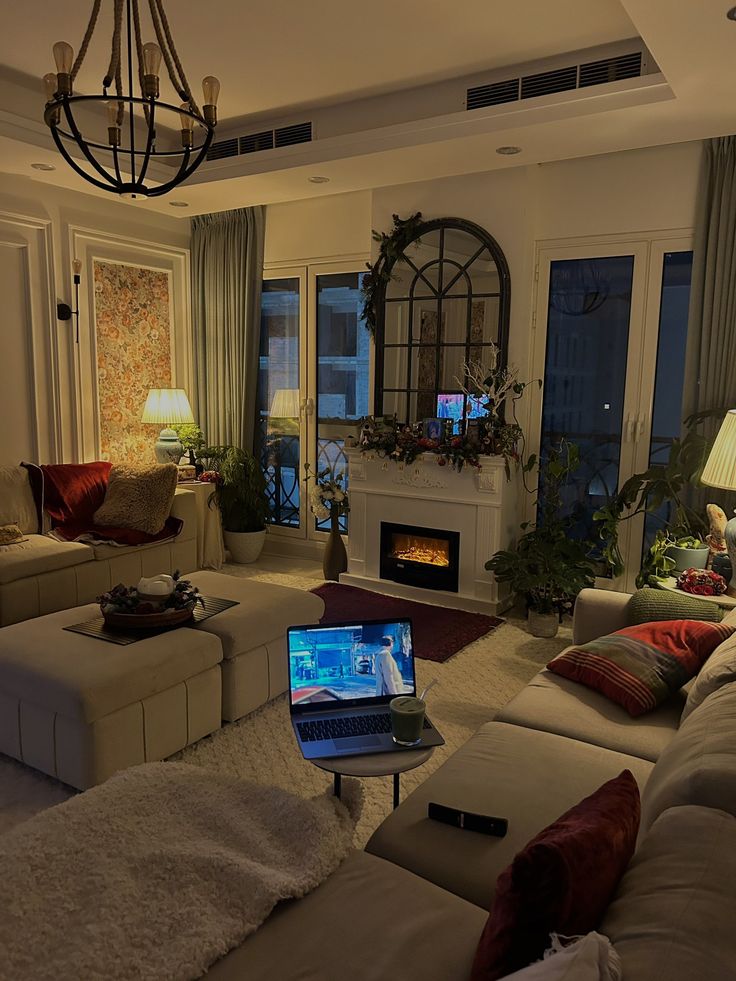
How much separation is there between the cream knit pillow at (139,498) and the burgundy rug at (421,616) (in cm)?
121

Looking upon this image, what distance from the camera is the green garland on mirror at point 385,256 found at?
498 centimetres

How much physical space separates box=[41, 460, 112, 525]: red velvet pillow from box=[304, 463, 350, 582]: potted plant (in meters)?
1.52

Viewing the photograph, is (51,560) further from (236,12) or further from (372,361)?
(236,12)

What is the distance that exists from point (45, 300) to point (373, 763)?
4.44 metres

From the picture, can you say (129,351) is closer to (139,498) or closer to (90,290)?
(90,290)

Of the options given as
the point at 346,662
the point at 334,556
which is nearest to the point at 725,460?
the point at 346,662

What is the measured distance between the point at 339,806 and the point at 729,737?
2.82ft

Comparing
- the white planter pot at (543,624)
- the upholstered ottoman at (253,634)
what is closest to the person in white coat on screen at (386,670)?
the upholstered ottoman at (253,634)

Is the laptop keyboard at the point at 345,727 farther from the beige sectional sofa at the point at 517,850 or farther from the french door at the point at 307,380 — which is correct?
the french door at the point at 307,380

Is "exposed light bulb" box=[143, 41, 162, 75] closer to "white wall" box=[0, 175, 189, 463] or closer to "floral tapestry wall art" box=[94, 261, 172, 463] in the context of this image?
"white wall" box=[0, 175, 189, 463]

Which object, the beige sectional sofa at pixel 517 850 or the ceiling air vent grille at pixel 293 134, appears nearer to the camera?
the beige sectional sofa at pixel 517 850

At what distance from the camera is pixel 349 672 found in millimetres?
2066

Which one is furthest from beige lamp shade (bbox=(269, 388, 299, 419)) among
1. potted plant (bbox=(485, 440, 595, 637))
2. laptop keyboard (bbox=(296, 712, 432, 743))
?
laptop keyboard (bbox=(296, 712, 432, 743))

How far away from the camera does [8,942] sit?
1.29 metres
